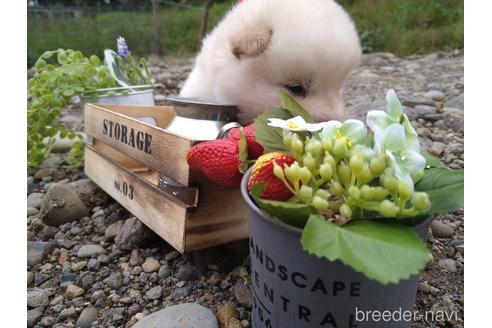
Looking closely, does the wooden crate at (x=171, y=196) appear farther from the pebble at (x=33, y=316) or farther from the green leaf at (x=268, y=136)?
the pebble at (x=33, y=316)

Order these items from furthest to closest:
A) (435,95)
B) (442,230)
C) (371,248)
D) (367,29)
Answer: (367,29) → (435,95) → (442,230) → (371,248)

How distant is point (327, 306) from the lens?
76 centimetres

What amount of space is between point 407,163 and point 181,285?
75 cm

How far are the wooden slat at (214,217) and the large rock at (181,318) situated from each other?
0.16 meters

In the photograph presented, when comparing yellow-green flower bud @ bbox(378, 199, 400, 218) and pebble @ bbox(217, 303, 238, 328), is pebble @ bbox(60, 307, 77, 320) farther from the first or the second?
yellow-green flower bud @ bbox(378, 199, 400, 218)

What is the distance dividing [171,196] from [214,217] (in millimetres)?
139

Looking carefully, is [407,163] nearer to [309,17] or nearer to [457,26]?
[309,17]

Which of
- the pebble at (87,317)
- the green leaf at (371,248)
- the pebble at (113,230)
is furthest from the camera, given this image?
the pebble at (113,230)

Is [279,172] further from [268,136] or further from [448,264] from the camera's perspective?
[448,264]

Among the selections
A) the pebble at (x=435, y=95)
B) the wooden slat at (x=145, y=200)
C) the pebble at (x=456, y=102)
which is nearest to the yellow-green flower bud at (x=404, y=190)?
the wooden slat at (x=145, y=200)

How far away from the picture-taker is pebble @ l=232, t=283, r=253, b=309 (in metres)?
1.11

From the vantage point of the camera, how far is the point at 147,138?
51.2 inches

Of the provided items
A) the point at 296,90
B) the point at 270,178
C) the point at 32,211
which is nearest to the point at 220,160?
the point at 270,178

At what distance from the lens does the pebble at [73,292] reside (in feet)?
3.98
